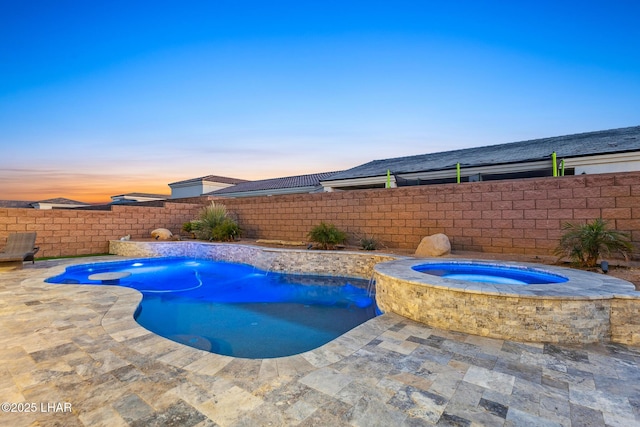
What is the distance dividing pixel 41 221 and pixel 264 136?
Answer: 28.4 feet

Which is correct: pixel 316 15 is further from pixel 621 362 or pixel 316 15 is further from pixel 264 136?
pixel 621 362

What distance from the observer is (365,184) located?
12.7 metres

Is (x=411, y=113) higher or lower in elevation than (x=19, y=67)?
lower

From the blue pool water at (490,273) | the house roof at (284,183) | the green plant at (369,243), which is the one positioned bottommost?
the blue pool water at (490,273)

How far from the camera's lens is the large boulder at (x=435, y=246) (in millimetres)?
6716

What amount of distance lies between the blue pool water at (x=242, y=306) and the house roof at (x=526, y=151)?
691cm

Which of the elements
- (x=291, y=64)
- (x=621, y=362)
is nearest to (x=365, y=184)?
(x=291, y=64)

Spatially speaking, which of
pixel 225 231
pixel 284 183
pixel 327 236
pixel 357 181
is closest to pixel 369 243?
pixel 327 236

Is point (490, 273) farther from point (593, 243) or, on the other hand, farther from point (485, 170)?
point (485, 170)

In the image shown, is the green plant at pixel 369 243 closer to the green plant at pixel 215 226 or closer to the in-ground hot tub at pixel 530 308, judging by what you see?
the in-ground hot tub at pixel 530 308

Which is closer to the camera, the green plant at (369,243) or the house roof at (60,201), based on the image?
the green plant at (369,243)

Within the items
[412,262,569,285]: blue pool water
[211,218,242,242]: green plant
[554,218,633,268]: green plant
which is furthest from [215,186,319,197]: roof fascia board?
[554,218,633,268]: green plant

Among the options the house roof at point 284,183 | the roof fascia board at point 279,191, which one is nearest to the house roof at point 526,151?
the roof fascia board at point 279,191

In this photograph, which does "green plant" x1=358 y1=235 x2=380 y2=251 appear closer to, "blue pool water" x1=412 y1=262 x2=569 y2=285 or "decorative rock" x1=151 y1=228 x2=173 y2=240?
"blue pool water" x1=412 y1=262 x2=569 y2=285
